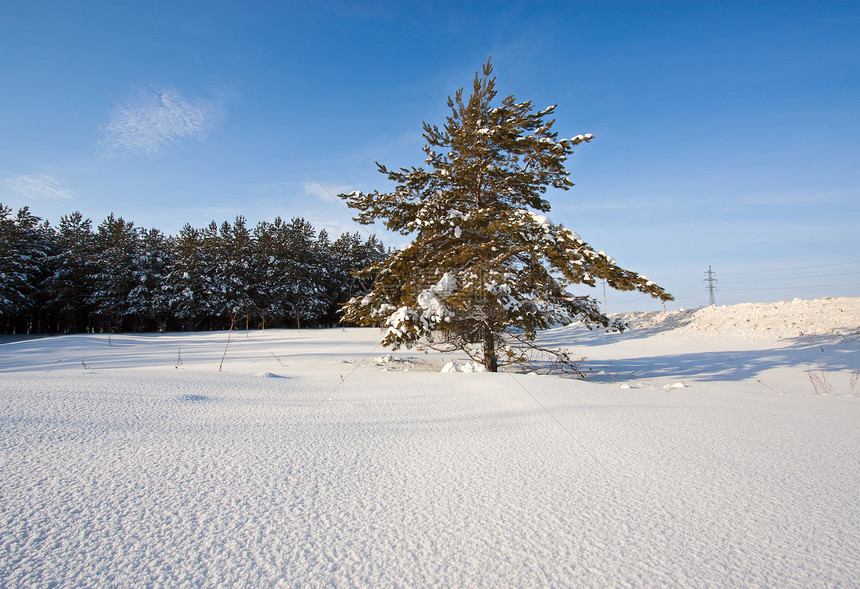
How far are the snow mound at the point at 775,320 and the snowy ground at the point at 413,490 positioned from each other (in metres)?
11.7

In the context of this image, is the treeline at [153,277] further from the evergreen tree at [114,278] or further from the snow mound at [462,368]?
the snow mound at [462,368]

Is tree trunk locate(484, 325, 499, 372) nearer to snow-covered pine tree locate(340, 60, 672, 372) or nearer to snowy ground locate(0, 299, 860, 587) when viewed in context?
snow-covered pine tree locate(340, 60, 672, 372)

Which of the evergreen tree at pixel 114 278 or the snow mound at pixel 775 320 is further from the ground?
the evergreen tree at pixel 114 278

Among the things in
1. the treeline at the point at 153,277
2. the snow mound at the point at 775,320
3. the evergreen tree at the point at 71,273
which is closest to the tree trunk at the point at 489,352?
the snow mound at the point at 775,320

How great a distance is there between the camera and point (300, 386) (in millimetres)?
3943

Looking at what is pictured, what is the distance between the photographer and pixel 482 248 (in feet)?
21.6

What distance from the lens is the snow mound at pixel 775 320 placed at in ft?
42.8

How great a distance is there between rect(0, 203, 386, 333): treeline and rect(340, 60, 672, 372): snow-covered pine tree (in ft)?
70.9

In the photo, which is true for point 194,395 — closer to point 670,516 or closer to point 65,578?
point 65,578

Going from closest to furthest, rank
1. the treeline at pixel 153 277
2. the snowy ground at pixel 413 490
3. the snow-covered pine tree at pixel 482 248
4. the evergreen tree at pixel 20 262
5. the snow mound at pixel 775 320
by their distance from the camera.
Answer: the snowy ground at pixel 413 490, the snow-covered pine tree at pixel 482 248, the snow mound at pixel 775 320, the evergreen tree at pixel 20 262, the treeline at pixel 153 277

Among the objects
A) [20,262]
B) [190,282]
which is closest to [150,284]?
[190,282]

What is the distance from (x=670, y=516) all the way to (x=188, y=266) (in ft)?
122

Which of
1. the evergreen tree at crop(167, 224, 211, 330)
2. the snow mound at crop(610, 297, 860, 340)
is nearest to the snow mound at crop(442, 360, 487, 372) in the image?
the snow mound at crop(610, 297, 860, 340)

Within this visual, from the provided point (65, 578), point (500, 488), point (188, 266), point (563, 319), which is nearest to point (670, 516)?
point (500, 488)
